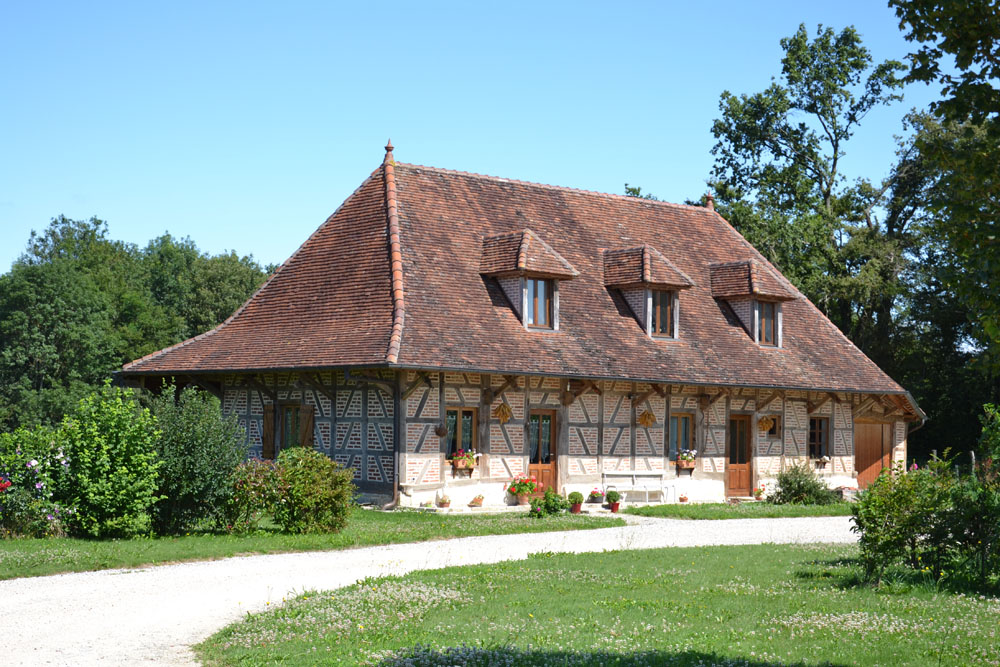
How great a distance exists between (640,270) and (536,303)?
10.4ft

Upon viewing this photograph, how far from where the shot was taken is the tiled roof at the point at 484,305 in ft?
74.7

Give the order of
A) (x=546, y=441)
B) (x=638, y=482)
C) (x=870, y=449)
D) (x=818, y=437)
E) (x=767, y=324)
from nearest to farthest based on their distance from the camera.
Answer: (x=546, y=441) < (x=638, y=482) < (x=767, y=324) < (x=818, y=437) < (x=870, y=449)

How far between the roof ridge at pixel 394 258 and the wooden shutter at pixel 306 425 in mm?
3092

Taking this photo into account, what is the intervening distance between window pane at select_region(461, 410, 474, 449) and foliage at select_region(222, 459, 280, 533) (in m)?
5.86

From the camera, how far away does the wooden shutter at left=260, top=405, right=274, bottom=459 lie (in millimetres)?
24514

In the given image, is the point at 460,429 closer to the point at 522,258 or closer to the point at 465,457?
the point at 465,457

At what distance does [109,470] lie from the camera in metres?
16.2

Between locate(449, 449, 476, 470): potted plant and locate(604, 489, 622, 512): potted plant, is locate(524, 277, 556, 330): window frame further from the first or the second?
locate(604, 489, 622, 512): potted plant

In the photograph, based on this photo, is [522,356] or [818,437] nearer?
[522,356]

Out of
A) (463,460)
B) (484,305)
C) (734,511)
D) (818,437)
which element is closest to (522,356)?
(484,305)

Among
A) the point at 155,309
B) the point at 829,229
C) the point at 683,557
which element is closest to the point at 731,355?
the point at 683,557

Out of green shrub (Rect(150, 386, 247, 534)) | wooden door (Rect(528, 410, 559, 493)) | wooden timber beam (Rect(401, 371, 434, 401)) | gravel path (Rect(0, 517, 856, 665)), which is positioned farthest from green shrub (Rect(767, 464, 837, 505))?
green shrub (Rect(150, 386, 247, 534))

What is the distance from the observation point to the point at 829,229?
135 ft

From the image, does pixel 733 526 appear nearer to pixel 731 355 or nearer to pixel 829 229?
pixel 731 355
